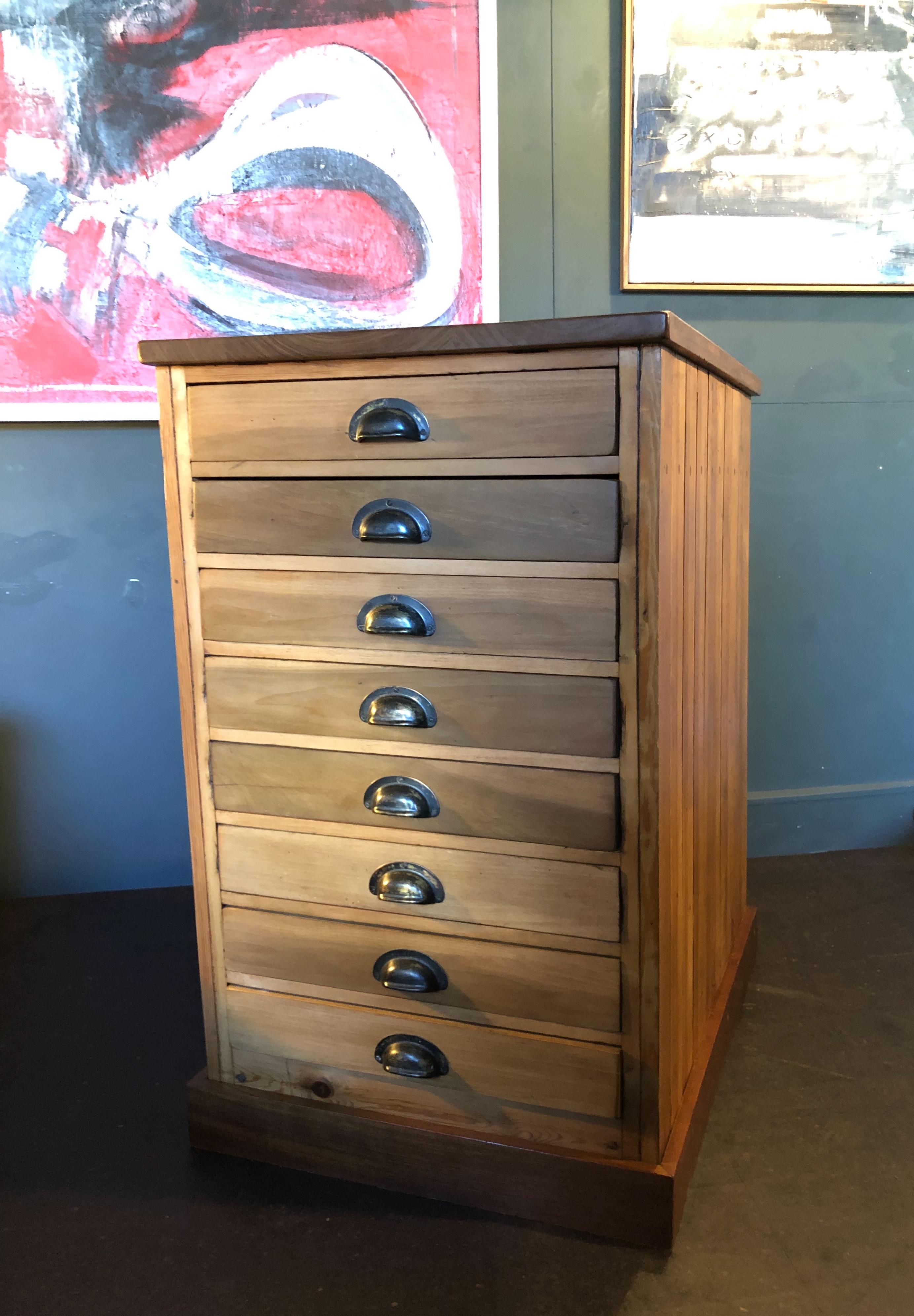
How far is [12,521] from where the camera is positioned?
214 cm

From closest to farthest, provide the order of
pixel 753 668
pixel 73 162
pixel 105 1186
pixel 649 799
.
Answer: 1. pixel 649 799
2. pixel 105 1186
3. pixel 73 162
4. pixel 753 668

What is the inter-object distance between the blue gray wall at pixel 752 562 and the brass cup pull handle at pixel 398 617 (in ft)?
3.76

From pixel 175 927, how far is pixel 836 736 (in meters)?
1.62

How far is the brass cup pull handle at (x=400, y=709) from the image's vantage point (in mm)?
1200

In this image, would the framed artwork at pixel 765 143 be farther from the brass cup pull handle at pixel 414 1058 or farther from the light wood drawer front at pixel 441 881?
the brass cup pull handle at pixel 414 1058

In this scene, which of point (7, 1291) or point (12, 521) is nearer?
point (7, 1291)

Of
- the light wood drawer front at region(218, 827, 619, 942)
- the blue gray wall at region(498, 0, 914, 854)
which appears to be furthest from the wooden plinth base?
the blue gray wall at region(498, 0, 914, 854)

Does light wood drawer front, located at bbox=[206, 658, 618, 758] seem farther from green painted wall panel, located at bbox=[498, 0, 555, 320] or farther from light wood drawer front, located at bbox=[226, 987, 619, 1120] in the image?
green painted wall panel, located at bbox=[498, 0, 555, 320]

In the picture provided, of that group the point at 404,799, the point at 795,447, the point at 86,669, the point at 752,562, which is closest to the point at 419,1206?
the point at 404,799

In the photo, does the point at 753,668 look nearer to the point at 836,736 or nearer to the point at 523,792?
the point at 836,736

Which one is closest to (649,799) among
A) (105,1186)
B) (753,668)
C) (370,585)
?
(370,585)

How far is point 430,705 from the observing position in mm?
1200

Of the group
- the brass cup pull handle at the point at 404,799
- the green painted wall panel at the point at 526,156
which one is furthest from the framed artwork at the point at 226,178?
the brass cup pull handle at the point at 404,799

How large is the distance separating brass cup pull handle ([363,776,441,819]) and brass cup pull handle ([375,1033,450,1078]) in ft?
1.00
